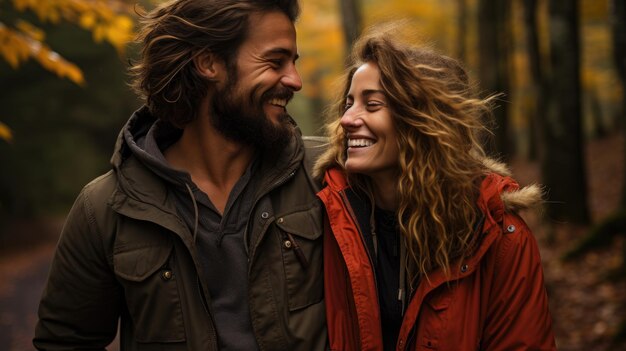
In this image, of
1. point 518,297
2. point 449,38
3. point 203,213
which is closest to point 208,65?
point 203,213

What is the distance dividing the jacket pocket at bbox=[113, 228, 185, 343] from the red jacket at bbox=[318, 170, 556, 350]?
82 centimetres

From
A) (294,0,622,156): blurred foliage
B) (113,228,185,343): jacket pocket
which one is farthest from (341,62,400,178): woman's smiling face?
(294,0,622,156): blurred foliage

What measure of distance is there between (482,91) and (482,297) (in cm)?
129

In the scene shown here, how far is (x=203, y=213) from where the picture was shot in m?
3.05

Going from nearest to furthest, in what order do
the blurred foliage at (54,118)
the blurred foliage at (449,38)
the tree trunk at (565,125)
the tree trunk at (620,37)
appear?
1. the tree trunk at (620,37)
2. the tree trunk at (565,125)
3. the blurred foliage at (54,118)
4. the blurred foliage at (449,38)

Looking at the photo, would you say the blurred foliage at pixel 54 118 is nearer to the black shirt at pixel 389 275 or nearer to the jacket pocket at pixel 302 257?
the jacket pocket at pixel 302 257

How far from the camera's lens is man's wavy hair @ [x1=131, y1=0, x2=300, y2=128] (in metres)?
3.17

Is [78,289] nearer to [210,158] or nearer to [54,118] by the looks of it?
[210,158]

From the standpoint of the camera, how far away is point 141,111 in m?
3.38

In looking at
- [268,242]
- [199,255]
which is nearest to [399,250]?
[268,242]

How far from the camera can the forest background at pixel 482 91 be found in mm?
5611

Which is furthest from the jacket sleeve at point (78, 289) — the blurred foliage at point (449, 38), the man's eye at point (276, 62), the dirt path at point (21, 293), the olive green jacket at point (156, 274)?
the blurred foliage at point (449, 38)

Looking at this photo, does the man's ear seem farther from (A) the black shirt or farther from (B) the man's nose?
(A) the black shirt

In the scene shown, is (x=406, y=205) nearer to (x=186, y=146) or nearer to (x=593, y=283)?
(x=186, y=146)
